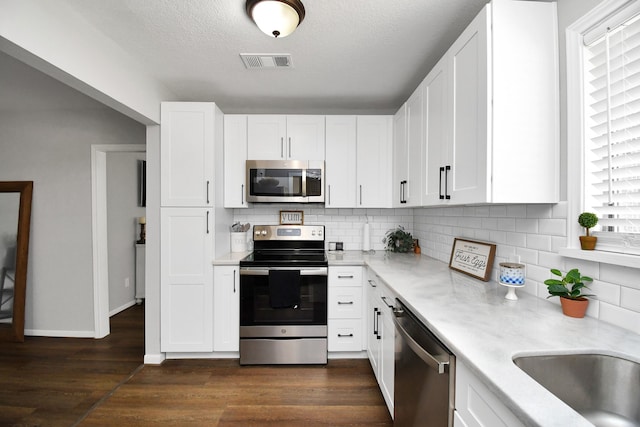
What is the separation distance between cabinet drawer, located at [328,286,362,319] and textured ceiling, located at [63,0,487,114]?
5.93 ft

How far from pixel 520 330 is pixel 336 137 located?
2.19m

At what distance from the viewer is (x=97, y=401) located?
2025mm

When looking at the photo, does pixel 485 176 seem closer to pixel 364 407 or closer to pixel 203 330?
pixel 364 407

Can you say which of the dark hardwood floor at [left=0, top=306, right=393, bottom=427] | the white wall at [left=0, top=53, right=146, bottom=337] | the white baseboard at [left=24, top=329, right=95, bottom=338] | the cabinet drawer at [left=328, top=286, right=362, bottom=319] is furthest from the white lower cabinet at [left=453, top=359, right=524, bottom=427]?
the white baseboard at [left=24, top=329, right=95, bottom=338]

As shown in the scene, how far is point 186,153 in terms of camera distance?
8.09ft

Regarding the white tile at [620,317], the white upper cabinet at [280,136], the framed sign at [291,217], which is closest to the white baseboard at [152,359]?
the framed sign at [291,217]

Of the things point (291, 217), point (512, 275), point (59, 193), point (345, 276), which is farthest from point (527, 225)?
point (59, 193)

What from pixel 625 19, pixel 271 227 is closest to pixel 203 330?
pixel 271 227

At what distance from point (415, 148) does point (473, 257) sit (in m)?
0.89

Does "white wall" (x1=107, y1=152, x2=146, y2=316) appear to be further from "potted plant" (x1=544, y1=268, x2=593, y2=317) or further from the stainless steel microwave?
"potted plant" (x1=544, y1=268, x2=593, y2=317)

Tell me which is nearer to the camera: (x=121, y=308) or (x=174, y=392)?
(x=174, y=392)

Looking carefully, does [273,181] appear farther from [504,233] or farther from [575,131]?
[575,131]

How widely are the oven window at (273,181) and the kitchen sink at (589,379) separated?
7.19ft

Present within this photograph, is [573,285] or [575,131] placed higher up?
[575,131]
